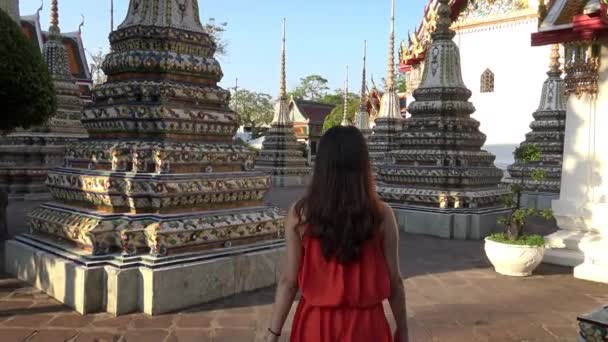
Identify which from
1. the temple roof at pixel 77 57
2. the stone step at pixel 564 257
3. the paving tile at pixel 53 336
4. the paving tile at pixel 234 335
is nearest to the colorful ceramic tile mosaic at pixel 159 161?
the paving tile at pixel 53 336

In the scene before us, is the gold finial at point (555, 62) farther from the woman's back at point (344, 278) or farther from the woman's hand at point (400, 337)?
the woman's back at point (344, 278)

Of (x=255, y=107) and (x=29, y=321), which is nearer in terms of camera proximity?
(x=29, y=321)

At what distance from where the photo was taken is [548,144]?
1412cm

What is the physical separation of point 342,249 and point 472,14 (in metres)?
20.6

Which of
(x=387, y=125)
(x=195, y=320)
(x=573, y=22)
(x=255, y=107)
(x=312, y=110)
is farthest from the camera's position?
(x=255, y=107)

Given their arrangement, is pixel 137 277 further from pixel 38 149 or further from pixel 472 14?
pixel 472 14

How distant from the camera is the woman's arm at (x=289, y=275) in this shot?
2.34 metres

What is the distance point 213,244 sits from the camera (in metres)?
5.26

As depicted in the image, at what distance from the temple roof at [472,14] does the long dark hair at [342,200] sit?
50.4 feet

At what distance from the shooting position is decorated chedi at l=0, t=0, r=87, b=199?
45.8 feet

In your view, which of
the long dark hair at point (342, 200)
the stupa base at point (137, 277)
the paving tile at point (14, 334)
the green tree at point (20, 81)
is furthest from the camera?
the green tree at point (20, 81)

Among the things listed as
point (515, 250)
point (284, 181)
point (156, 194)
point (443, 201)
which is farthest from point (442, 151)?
point (284, 181)

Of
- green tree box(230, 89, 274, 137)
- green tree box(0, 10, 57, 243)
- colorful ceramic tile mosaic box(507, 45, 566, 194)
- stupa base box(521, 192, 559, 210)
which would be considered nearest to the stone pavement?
green tree box(0, 10, 57, 243)

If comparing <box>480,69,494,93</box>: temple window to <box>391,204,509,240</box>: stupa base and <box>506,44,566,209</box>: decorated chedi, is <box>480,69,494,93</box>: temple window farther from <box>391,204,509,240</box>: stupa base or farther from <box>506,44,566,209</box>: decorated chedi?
<box>391,204,509,240</box>: stupa base
